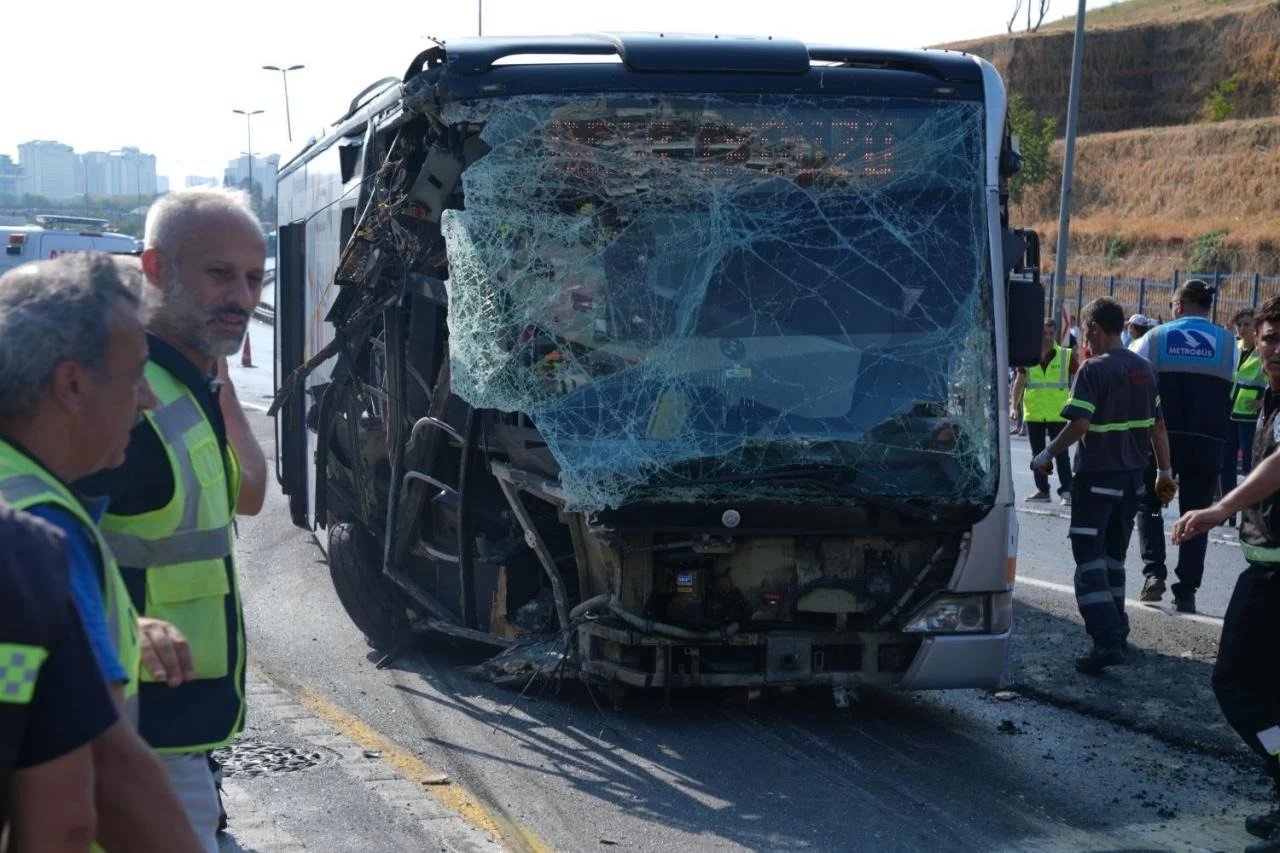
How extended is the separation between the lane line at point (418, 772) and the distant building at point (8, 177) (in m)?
152

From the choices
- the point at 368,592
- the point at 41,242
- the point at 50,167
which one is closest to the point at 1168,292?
the point at 41,242

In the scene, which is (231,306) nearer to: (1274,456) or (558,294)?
(558,294)

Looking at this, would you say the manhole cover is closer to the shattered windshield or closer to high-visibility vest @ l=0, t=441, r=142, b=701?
the shattered windshield

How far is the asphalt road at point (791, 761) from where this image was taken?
205 inches

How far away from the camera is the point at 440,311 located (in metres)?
6.96

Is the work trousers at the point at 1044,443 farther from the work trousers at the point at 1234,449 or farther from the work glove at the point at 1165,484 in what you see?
the work glove at the point at 1165,484

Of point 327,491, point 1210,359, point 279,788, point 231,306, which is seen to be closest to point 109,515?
point 231,306

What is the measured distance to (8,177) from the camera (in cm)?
14800

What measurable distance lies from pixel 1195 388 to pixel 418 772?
608 centimetres

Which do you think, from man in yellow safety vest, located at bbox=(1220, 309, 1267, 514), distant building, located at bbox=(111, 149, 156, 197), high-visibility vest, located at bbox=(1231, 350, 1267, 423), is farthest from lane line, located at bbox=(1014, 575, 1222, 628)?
→ distant building, located at bbox=(111, 149, 156, 197)

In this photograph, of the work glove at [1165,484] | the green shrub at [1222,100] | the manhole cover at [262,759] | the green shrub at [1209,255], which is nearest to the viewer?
the manhole cover at [262,759]

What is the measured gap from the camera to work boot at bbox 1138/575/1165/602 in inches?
366

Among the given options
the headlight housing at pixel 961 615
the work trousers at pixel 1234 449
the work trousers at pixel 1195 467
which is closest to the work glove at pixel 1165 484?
the work trousers at pixel 1195 467

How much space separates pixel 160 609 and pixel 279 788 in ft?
8.66
